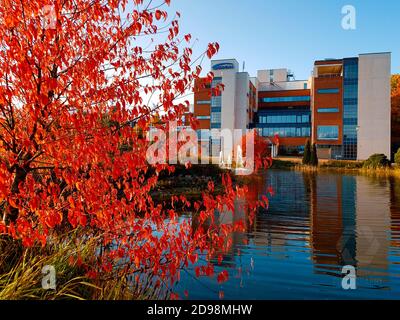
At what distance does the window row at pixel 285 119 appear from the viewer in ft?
232

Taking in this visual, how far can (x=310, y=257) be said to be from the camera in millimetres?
7871

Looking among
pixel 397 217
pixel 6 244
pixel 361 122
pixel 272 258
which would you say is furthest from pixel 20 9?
pixel 361 122

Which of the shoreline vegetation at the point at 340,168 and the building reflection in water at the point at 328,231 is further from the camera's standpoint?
the shoreline vegetation at the point at 340,168

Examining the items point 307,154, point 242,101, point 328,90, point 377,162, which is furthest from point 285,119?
point 377,162

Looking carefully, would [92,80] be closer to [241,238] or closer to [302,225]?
[241,238]

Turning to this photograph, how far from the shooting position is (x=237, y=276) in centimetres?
666

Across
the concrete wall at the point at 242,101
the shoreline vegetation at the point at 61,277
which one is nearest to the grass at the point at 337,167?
the concrete wall at the point at 242,101

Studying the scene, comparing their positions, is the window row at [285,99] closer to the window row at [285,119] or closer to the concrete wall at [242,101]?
the window row at [285,119]

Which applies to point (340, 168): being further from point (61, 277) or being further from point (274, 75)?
point (274, 75)

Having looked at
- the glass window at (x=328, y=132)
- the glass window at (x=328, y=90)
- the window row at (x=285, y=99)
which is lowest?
the glass window at (x=328, y=132)

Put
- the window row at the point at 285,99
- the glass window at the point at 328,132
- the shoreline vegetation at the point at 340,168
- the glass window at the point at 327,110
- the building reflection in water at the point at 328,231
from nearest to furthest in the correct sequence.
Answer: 1. the building reflection in water at the point at 328,231
2. the shoreline vegetation at the point at 340,168
3. the glass window at the point at 328,132
4. the glass window at the point at 327,110
5. the window row at the point at 285,99

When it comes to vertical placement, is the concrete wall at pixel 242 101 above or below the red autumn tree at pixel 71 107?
above

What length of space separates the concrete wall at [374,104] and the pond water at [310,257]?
2081 inches
